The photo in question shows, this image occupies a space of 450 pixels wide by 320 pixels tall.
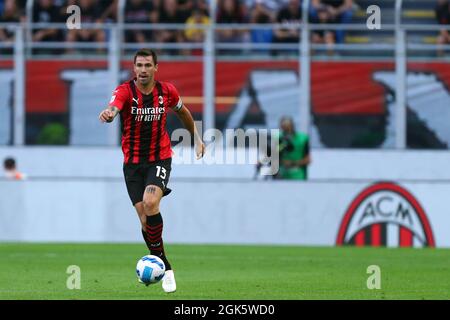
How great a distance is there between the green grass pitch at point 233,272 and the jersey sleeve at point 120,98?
1.64 m

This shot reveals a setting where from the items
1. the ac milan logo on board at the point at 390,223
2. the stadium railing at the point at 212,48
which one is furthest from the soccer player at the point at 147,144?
the stadium railing at the point at 212,48

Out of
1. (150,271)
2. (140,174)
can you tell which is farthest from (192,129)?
(150,271)

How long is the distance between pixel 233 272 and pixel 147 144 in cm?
252

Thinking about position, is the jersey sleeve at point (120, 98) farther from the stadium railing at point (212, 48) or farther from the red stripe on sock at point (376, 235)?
the stadium railing at point (212, 48)

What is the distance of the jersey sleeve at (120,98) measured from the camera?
35.0ft

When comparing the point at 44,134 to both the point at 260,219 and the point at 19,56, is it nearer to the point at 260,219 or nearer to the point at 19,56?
the point at 19,56

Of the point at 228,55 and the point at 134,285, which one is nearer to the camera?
the point at 134,285

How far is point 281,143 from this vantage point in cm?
1916

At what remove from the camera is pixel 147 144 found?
11.1 meters

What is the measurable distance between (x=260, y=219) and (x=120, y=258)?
11.3 feet

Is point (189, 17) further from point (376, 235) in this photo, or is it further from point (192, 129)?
point (192, 129)

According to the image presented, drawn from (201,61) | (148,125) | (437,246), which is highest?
(201,61)
